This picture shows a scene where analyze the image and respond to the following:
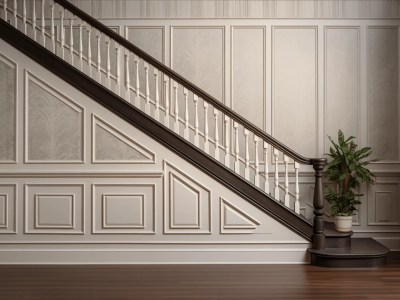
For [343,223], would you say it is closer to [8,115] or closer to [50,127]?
[50,127]

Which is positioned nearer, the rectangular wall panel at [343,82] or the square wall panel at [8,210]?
the square wall panel at [8,210]

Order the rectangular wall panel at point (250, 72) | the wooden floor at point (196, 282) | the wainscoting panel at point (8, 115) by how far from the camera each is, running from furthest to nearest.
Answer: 1. the rectangular wall panel at point (250, 72)
2. the wainscoting panel at point (8, 115)
3. the wooden floor at point (196, 282)

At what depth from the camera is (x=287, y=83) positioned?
7.48 meters

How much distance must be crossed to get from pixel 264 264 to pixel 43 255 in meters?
2.46

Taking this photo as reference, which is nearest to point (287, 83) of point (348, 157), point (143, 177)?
point (348, 157)

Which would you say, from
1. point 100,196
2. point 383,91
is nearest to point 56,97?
point 100,196

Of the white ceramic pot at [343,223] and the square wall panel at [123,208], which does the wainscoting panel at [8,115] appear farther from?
the white ceramic pot at [343,223]

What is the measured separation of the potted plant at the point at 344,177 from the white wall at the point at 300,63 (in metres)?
0.50

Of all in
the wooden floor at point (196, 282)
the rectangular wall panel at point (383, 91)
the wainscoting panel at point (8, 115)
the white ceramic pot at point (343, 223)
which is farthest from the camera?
the rectangular wall panel at point (383, 91)

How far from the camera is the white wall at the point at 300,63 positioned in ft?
24.3

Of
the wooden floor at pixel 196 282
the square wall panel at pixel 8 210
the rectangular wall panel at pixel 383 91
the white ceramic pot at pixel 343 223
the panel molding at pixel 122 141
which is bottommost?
the wooden floor at pixel 196 282

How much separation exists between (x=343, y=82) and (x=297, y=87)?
61cm

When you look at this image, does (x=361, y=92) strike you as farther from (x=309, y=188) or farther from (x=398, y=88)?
(x=309, y=188)

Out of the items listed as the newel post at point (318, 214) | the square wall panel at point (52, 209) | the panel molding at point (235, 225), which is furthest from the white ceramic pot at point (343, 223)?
the square wall panel at point (52, 209)
